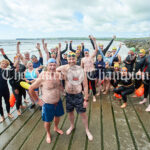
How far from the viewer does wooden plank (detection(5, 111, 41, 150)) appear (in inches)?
115

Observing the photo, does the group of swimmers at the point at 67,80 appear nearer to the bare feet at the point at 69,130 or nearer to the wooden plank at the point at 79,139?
the bare feet at the point at 69,130

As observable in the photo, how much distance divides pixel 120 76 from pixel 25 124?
364cm

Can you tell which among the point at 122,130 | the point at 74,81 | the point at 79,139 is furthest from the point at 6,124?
the point at 122,130

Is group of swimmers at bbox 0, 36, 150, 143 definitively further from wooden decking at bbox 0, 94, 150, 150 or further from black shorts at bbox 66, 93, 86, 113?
wooden decking at bbox 0, 94, 150, 150

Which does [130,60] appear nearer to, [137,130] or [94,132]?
[137,130]

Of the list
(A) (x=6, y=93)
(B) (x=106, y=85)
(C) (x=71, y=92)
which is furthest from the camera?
(B) (x=106, y=85)

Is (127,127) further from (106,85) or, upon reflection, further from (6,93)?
(6,93)

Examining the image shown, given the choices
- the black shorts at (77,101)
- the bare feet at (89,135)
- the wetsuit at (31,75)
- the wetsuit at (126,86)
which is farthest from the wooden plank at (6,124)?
the wetsuit at (126,86)

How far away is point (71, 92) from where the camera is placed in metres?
2.97

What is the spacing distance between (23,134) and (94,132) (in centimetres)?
187

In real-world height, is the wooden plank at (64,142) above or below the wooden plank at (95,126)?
below

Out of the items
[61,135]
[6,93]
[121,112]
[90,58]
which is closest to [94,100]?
[121,112]

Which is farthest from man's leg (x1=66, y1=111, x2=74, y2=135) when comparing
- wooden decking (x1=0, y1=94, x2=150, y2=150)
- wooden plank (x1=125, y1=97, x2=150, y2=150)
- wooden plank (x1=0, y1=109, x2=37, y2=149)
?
wooden plank (x1=125, y1=97, x2=150, y2=150)

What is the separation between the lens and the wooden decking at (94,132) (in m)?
2.84
